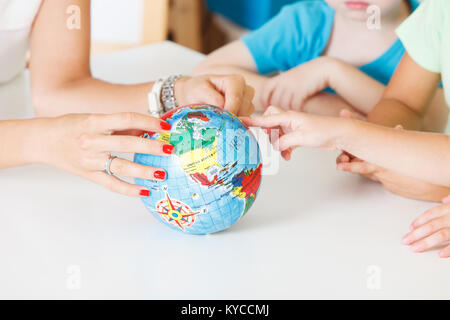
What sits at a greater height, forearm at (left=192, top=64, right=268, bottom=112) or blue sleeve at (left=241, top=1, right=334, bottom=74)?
blue sleeve at (left=241, top=1, right=334, bottom=74)

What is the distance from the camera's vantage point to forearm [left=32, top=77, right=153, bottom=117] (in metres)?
1.44

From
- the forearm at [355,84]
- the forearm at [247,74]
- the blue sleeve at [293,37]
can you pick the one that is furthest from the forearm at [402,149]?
the blue sleeve at [293,37]

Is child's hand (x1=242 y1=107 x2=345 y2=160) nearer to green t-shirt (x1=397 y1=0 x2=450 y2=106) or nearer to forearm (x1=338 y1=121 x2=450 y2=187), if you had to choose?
forearm (x1=338 y1=121 x2=450 y2=187)

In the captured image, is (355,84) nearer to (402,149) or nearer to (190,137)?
(402,149)

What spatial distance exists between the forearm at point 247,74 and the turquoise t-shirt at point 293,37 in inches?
3.2

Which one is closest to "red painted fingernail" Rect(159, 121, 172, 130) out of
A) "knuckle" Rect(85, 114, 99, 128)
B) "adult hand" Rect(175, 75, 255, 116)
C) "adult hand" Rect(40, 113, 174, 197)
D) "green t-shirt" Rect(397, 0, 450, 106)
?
"adult hand" Rect(40, 113, 174, 197)

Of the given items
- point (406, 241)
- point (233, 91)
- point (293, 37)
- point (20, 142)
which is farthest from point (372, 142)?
point (293, 37)

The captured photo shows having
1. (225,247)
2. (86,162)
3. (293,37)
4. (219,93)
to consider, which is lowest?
(225,247)

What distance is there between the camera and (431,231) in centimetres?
107

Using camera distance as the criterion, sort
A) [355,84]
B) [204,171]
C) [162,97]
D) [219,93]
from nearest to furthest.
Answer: [204,171] → [219,93] → [162,97] → [355,84]

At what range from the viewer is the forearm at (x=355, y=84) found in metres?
1.67

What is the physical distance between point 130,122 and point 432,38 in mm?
803

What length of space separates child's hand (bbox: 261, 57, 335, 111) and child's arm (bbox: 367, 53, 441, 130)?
23 centimetres
